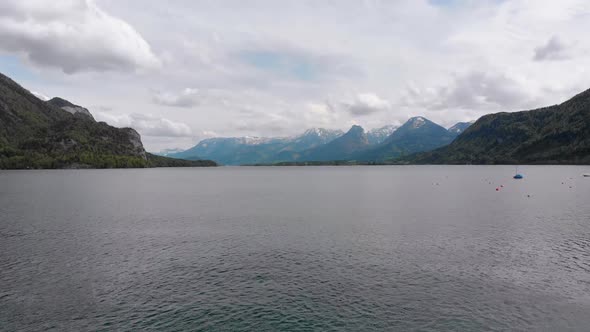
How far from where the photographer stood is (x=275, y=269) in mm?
49125

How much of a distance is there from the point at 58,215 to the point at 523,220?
11624cm

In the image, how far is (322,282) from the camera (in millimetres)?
44094

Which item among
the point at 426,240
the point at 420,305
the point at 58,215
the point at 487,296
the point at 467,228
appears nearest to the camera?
the point at 420,305

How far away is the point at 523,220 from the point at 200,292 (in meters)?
78.3

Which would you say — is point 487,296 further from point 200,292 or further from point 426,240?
point 200,292

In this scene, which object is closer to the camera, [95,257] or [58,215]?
[95,257]

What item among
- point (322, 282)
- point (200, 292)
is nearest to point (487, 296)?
point (322, 282)

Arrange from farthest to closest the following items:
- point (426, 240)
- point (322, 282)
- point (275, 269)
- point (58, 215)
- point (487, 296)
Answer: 1. point (58, 215)
2. point (426, 240)
3. point (275, 269)
4. point (322, 282)
5. point (487, 296)

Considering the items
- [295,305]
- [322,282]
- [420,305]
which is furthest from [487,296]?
[295,305]

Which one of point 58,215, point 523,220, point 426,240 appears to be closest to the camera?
point 426,240

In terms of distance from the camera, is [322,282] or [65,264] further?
[65,264]

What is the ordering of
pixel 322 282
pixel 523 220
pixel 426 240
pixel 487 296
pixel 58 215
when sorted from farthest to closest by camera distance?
pixel 58 215 < pixel 523 220 < pixel 426 240 < pixel 322 282 < pixel 487 296

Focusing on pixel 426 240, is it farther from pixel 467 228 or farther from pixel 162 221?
pixel 162 221

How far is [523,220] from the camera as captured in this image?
279 feet
